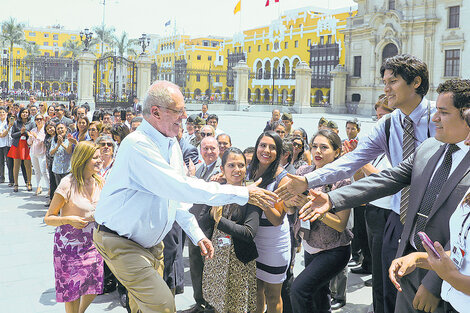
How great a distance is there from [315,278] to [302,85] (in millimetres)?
37239

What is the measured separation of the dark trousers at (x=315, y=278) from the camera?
12.9ft

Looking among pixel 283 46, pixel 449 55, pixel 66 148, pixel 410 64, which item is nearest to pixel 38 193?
pixel 66 148

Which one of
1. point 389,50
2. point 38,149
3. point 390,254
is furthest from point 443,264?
point 389,50

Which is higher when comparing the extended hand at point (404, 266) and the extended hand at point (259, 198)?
the extended hand at point (259, 198)

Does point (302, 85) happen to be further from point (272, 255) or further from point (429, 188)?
point (429, 188)

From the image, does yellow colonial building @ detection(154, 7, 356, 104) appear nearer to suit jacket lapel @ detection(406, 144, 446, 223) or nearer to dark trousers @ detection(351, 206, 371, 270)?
dark trousers @ detection(351, 206, 371, 270)

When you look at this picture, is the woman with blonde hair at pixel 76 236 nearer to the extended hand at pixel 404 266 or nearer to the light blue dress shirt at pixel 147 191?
the light blue dress shirt at pixel 147 191

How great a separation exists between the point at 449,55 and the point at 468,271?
4156 cm

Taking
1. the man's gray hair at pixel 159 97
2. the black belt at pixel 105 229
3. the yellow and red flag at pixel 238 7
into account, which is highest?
the yellow and red flag at pixel 238 7

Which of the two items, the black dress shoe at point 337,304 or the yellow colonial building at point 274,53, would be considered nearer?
the black dress shoe at point 337,304

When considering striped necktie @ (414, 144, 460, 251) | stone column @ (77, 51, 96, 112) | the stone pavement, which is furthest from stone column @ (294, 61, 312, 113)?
striped necktie @ (414, 144, 460, 251)

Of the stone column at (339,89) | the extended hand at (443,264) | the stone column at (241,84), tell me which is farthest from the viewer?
the stone column at (339,89)

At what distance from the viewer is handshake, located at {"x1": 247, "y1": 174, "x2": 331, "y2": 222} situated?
3182 mm

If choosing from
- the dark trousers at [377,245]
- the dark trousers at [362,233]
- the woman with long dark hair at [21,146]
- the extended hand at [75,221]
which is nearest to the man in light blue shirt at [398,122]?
the dark trousers at [377,245]
